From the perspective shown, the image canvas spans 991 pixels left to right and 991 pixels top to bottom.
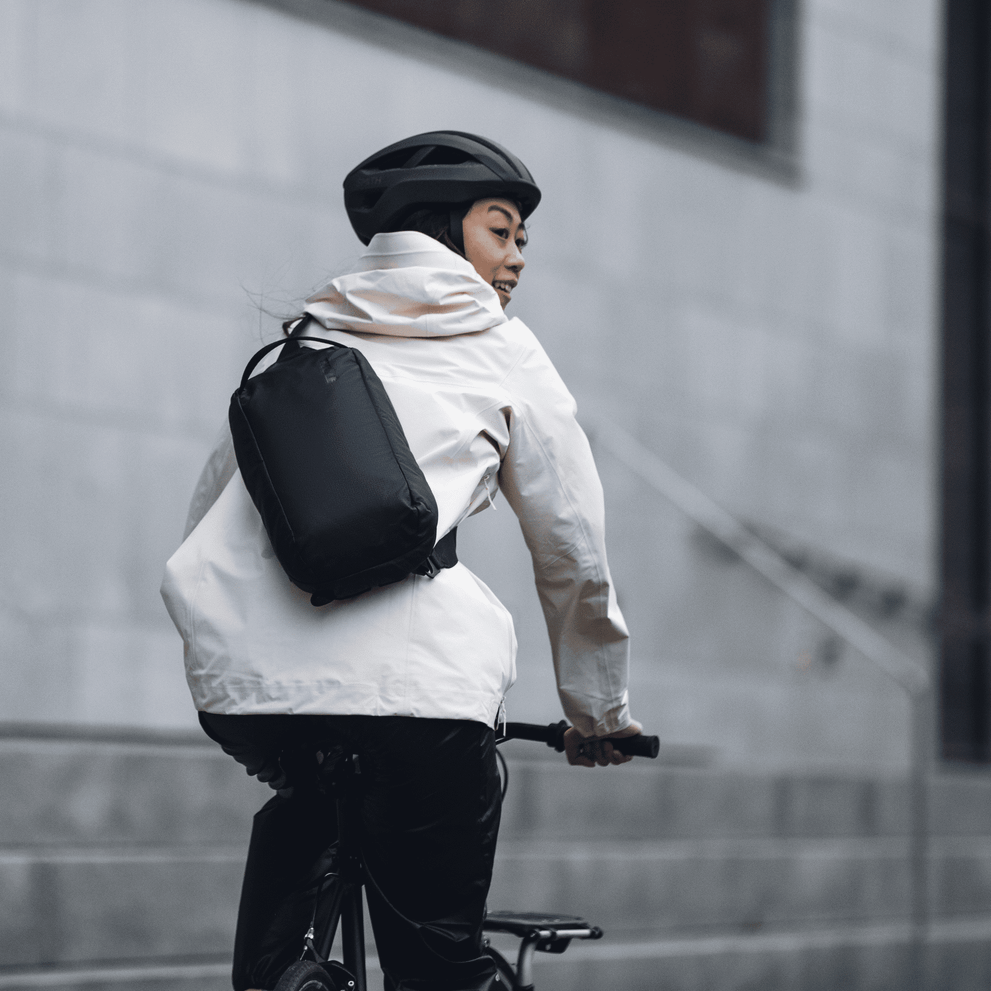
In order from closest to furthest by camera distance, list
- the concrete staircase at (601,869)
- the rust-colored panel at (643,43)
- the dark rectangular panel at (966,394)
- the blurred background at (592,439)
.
A: the concrete staircase at (601,869), the blurred background at (592,439), the rust-colored panel at (643,43), the dark rectangular panel at (966,394)

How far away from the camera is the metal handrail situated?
7254mm

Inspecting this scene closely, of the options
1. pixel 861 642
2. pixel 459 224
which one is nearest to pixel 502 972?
pixel 459 224

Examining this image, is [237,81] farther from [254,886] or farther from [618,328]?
[254,886]

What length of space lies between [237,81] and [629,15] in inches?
115

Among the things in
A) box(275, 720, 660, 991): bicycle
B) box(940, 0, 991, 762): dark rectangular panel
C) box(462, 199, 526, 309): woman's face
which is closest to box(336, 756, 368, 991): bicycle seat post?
box(275, 720, 660, 991): bicycle

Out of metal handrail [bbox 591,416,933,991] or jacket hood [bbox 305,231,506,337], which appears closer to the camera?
jacket hood [bbox 305,231,506,337]

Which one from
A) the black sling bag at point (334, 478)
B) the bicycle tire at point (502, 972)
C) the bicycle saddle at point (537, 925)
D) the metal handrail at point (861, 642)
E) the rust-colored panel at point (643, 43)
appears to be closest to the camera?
the black sling bag at point (334, 478)

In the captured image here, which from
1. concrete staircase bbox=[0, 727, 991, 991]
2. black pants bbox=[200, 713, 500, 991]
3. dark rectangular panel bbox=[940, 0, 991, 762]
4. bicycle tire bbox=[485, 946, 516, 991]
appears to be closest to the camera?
black pants bbox=[200, 713, 500, 991]

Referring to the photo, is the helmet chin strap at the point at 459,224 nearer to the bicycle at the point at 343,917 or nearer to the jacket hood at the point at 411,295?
the jacket hood at the point at 411,295

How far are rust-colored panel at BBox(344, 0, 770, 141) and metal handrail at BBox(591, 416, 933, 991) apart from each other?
2.00 m

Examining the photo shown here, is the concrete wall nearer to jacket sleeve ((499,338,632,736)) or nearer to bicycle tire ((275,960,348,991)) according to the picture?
jacket sleeve ((499,338,632,736))

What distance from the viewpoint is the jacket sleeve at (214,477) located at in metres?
2.94

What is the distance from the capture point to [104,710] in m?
6.44

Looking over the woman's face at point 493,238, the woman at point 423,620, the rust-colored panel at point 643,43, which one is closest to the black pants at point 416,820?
the woman at point 423,620
